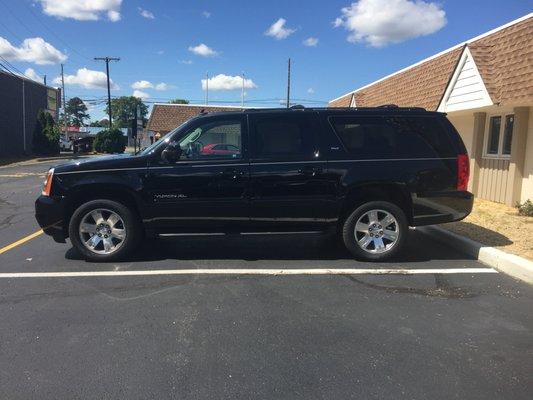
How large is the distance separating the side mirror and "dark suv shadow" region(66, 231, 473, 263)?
3.41 feet

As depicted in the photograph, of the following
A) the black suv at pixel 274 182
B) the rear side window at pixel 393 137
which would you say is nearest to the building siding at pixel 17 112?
the black suv at pixel 274 182

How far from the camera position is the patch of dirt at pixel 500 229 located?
714 centimetres

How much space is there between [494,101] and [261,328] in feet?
27.1

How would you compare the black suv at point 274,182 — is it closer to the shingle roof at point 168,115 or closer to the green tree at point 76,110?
the shingle roof at point 168,115

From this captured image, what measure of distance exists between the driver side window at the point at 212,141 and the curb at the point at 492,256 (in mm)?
3452

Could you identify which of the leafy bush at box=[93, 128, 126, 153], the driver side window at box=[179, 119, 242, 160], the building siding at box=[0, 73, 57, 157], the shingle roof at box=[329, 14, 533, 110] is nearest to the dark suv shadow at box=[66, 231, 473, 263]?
the driver side window at box=[179, 119, 242, 160]

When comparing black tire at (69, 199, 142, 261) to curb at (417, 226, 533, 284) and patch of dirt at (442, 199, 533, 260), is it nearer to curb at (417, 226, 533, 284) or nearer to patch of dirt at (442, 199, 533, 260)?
curb at (417, 226, 533, 284)

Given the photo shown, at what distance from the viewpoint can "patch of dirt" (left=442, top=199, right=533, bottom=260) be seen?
7136 millimetres

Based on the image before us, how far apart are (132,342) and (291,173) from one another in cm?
304

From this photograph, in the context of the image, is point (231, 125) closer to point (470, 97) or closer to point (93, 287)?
point (93, 287)

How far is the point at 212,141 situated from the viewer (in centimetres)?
649

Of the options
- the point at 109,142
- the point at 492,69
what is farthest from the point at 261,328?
the point at 109,142

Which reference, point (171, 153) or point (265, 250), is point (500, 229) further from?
point (171, 153)

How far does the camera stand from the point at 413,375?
3576mm
